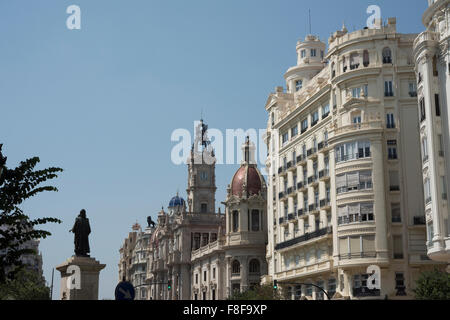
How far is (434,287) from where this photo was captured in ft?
149

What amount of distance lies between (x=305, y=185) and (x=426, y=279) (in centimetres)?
2364

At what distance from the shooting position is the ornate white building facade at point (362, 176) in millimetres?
57125

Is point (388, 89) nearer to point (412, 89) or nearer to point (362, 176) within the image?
point (412, 89)

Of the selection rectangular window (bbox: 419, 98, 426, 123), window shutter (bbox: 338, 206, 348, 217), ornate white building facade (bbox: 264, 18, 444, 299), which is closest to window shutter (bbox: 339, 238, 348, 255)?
ornate white building facade (bbox: 264, 18, 444, 299)

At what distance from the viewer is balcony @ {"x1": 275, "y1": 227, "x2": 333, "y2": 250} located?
2438 inches

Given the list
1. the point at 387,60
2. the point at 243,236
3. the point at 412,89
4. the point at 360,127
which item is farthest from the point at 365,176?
the point at 243,236

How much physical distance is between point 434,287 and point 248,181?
166 feet

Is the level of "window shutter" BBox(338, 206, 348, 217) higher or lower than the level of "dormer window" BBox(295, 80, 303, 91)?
lower

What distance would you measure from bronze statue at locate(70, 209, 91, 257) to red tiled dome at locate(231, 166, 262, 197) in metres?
65.5

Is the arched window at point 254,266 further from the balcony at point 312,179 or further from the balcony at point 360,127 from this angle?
the balcony at point 360,127

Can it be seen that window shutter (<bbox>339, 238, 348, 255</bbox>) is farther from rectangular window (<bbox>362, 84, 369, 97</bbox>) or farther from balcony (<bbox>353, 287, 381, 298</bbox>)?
rectangular window (<bbox>362, 84, 369, 97</bbox>)

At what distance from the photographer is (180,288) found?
11450 cm
